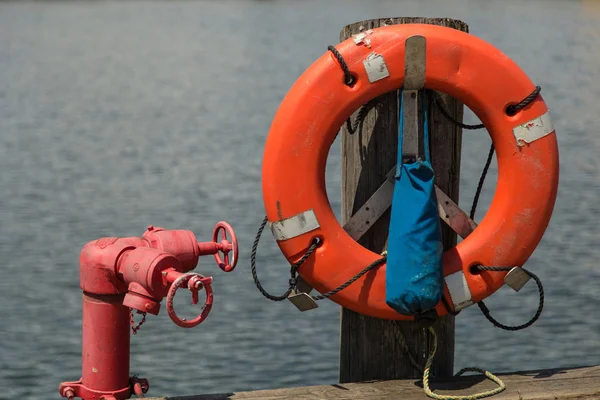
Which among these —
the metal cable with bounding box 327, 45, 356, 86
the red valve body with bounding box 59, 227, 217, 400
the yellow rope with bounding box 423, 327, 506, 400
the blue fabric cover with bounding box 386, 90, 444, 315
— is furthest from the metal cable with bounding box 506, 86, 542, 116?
the red valve body with bounding box 59, 227, 217, 400

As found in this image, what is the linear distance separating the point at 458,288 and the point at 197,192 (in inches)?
210

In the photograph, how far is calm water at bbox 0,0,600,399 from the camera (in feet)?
16.8

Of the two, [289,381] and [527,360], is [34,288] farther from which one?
[527,360]

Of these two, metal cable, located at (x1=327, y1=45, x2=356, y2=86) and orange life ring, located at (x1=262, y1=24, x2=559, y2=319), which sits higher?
metal cable, located at (x1=327, y1=45, x2=356, y2=86)

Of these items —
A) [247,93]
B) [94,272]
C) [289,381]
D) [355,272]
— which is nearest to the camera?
[94,272]

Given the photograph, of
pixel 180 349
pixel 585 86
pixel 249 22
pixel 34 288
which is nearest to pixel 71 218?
pixel 34 288

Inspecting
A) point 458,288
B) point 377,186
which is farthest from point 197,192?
point 458,288

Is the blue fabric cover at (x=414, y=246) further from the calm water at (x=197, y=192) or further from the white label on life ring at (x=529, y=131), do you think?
the calm water at (x=197, y=192)

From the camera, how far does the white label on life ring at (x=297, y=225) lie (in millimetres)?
2889

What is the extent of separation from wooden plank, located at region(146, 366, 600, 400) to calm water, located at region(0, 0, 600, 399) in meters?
1.87

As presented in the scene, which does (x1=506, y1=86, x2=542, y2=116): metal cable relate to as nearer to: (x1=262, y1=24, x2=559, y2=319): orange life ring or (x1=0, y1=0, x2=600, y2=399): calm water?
(x1=262, y1=24, x2=559, y2=319): orange life ring

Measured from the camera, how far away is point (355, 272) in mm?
2891

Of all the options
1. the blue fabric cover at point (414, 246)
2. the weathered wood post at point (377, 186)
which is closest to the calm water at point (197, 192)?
the weathered wood post at point (377, 186)

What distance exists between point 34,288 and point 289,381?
2.08 meters
